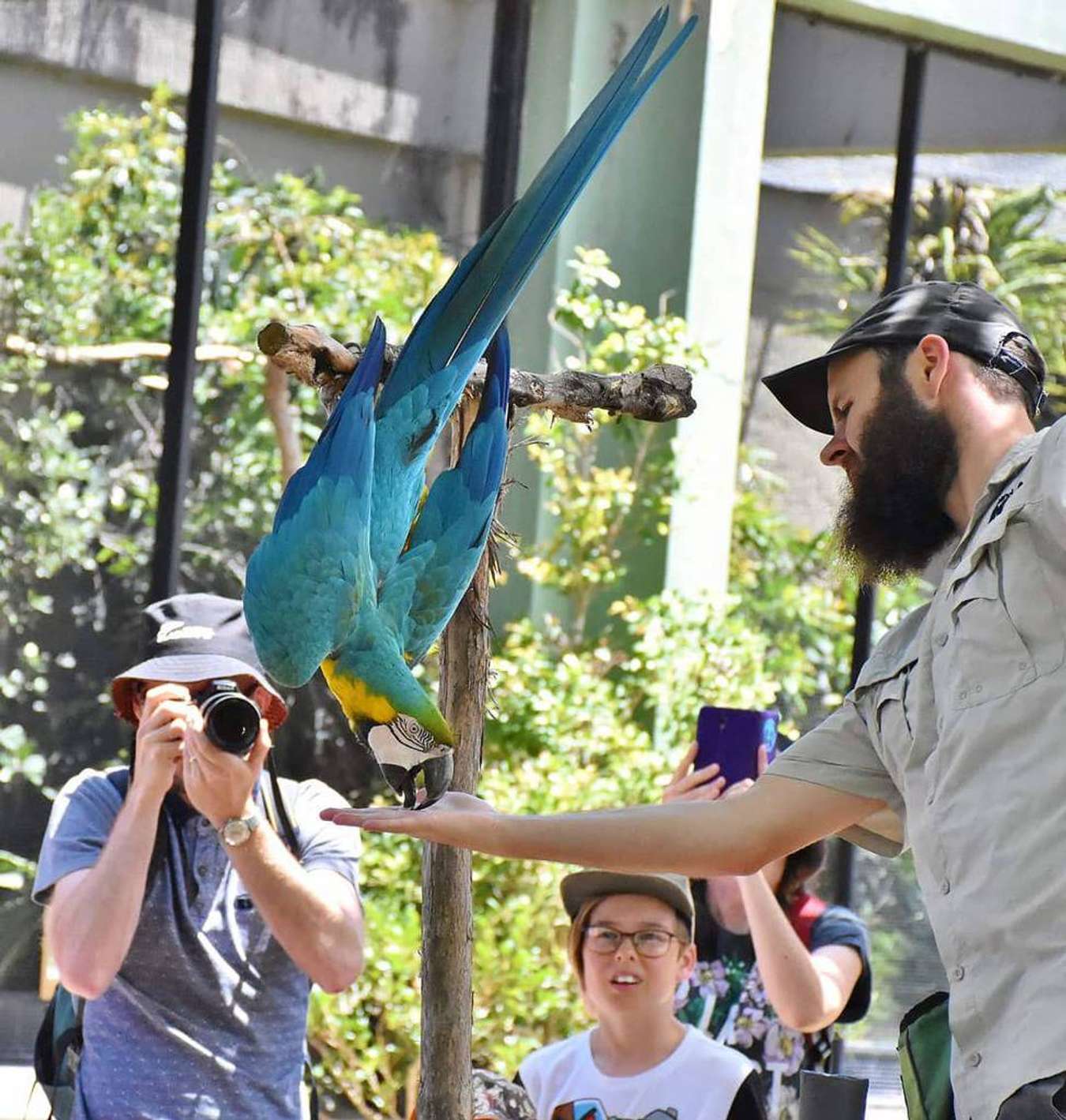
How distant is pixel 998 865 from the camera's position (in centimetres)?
142

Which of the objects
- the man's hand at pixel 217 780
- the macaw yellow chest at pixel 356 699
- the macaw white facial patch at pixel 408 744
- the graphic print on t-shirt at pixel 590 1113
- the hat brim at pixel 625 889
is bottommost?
the graphic print on t-shirt at pixel 590 1113

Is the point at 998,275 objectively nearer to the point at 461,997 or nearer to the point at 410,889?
the point at 410,889

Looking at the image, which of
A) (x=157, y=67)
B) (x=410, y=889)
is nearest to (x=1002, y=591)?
(x=410, y=889)

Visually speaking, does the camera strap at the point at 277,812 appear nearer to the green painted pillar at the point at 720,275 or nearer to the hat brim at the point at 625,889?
the hat brim at the point at 625,889

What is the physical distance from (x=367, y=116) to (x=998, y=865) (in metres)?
3.12

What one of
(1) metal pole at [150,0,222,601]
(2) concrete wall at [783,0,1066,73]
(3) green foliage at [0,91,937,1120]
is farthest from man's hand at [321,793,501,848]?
(2) concrete wall at [783,0,1066,73]

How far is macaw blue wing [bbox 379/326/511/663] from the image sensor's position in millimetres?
1862

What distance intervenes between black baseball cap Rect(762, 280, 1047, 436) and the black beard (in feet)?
0.18

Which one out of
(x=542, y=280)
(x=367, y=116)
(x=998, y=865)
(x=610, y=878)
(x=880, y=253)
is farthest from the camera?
(x=880, y=253)

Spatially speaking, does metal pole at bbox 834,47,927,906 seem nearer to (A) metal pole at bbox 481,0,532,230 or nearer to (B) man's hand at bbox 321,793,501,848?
(A) metal pole at bbox 481,0,532,230

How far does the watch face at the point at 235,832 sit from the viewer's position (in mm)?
2125

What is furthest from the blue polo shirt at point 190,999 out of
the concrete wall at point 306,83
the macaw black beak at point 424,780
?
the concrete wall at point 306,83

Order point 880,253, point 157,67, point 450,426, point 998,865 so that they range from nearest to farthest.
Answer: point 998,865
point 450,426
point 157,67
point 880,253

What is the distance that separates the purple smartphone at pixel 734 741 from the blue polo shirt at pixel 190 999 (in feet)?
1.69
